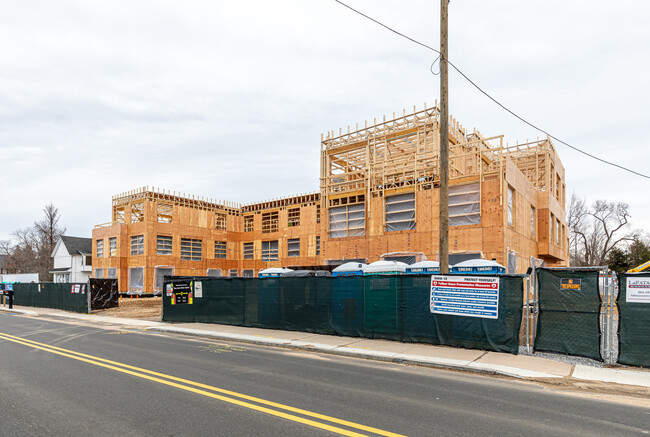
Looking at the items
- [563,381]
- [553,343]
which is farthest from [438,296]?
[563,381]

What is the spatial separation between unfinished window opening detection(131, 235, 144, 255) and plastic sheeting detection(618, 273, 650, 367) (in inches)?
1594

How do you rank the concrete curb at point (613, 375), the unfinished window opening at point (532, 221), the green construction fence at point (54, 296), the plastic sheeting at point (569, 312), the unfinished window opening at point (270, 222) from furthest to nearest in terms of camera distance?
the unfinished window opening at point (270, 222), the green construction fence at point (54, 296), the unfinished window opening at point (532, 221), the plastic sheeting at point (569, 312), the concrete curb at point (613, 375)

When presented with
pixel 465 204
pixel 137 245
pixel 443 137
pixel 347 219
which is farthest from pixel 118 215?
pixel 443 137

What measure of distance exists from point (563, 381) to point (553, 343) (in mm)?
2395

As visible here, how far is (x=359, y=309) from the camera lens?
44.3 ft

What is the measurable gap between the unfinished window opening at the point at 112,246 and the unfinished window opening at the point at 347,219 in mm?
26628

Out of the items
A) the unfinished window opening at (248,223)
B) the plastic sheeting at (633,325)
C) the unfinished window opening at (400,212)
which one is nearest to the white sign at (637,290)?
Result: the plastic sheeting at (633,325)

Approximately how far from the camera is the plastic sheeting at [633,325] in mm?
9211

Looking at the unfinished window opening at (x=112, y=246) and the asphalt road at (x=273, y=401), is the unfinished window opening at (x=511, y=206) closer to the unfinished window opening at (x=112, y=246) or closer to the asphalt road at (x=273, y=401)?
the asphalt road at (x=273, y=401)

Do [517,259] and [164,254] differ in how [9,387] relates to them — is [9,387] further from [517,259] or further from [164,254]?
[164,254]

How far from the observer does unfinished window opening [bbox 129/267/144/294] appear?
41.2 meters

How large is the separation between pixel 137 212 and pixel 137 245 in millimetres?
4328

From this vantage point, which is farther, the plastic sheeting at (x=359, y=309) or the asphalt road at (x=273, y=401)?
the plastic sheeting at (x=359, y=309)

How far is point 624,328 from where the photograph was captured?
945cm
